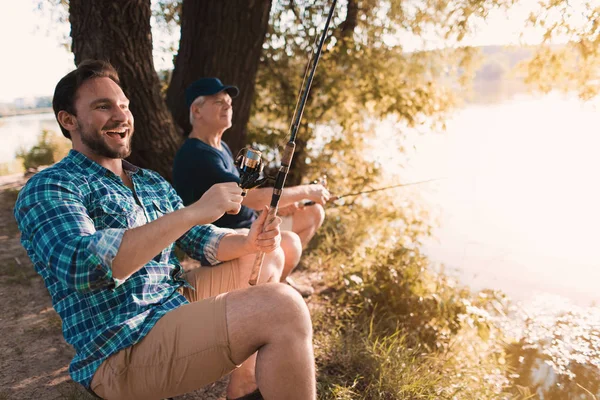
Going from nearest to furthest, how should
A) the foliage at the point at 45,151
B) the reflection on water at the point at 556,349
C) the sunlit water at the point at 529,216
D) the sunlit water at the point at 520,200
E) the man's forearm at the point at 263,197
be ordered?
the man's forearm at the point at 263,197 < the reflection on water at the point at 556,349 < the sunlit water at the point at 529,216 < the sunlit water at the point at 520,200 < the foliage at the point at 45,151

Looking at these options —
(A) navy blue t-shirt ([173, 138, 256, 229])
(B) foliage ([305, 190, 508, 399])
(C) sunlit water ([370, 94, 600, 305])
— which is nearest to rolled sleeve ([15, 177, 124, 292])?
(A) navy blue t-shirt ([173, 138, 256, 229])

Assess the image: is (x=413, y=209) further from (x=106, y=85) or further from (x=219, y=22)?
(x=106, y=85)

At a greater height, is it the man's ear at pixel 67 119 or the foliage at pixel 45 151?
the man's ear at pixel 67 119

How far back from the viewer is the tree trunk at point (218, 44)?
150 inches

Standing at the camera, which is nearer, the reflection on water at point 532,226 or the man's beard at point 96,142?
the man's beard at point 96,142

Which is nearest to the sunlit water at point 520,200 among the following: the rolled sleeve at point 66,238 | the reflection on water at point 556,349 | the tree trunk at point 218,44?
the reflection on water at point 556,349

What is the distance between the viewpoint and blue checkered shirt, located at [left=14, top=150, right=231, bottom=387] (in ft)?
4.17

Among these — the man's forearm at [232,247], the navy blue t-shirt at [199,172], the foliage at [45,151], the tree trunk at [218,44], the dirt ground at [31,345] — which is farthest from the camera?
the foliage at [45,151]

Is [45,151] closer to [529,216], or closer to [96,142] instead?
[96,142]

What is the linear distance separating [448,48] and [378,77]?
0.99 metres

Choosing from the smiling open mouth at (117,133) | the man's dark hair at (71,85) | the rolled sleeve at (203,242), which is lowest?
the rolled sleeve at (203,242)

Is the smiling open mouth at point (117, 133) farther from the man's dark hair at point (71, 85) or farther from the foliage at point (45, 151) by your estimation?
the foliage at point (45, 151)

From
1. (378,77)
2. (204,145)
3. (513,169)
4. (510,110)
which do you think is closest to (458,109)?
(378,77)

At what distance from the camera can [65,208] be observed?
4.42 ft
